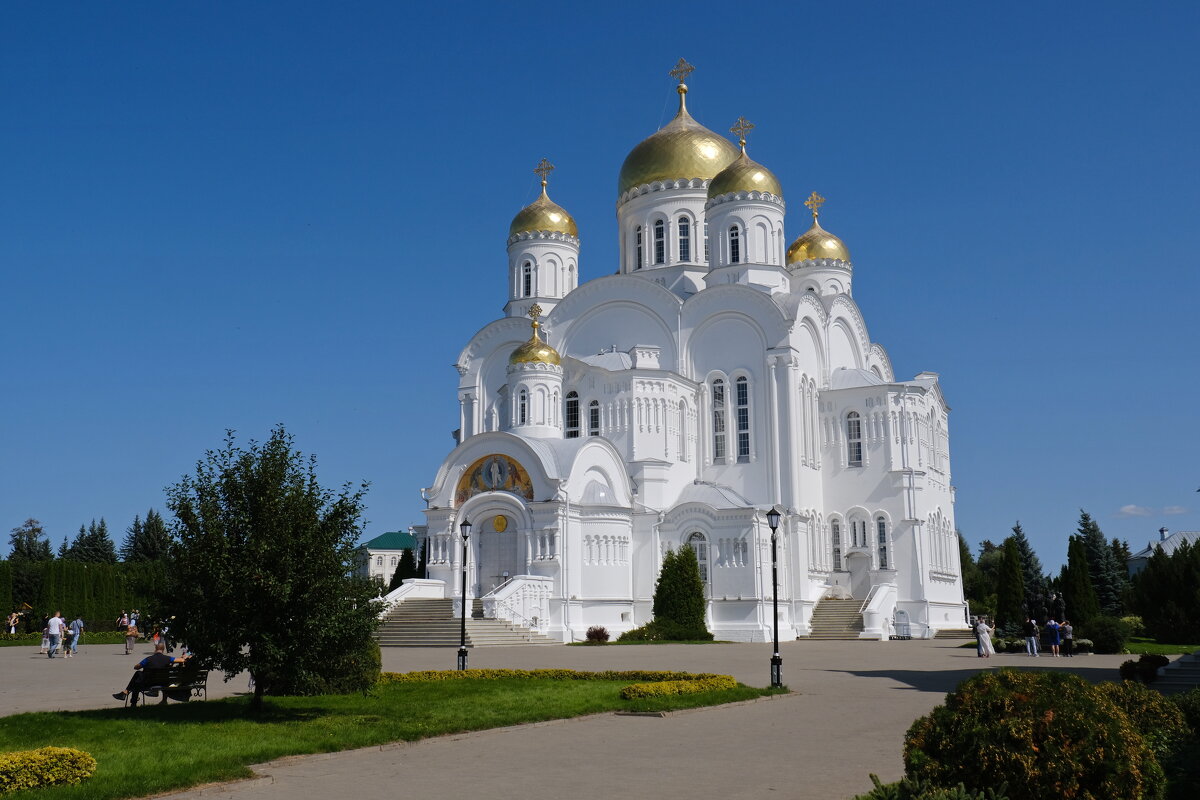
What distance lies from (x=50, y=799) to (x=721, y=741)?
21.3 ft

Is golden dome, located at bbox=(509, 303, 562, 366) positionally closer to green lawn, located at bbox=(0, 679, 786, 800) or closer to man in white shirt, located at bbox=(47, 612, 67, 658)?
man in white shirt, located at bbox=(47, 612, 67, 658)

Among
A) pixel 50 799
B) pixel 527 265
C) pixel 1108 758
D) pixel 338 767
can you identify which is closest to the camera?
pixel 1108 758

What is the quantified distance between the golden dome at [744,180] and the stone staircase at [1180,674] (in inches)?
1052

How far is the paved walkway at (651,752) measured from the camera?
9.46 m

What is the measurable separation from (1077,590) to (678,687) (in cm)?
2309

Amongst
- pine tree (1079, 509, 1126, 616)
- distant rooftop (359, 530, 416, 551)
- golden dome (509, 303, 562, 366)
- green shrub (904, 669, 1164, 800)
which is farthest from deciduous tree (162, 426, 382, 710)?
distant rooftop (359, 530, 416, 551)

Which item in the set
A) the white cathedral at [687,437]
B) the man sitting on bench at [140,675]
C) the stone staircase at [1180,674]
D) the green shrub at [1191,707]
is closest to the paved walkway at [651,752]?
the man sitting on bench at [140,675]

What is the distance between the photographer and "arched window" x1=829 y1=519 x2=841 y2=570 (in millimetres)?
41438

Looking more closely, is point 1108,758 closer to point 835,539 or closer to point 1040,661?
point 1040,661

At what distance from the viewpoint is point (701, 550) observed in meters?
37.6

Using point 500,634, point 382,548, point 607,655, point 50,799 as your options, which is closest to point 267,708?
point 50,799

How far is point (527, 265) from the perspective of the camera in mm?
46562

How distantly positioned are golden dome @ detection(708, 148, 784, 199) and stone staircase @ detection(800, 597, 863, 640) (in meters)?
15.2

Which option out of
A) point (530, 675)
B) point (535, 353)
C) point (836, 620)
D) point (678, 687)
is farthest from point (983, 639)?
point (535, 353)
